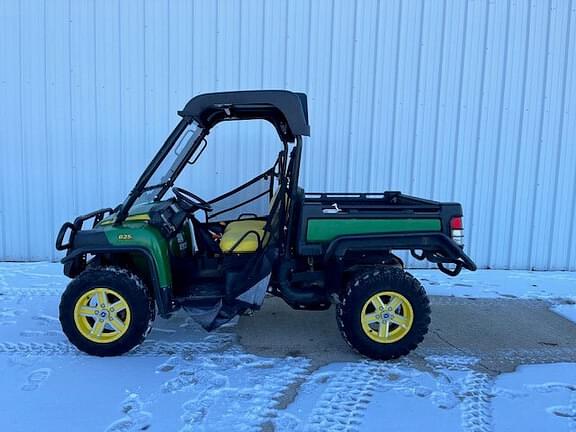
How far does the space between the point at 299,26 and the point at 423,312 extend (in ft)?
13.3

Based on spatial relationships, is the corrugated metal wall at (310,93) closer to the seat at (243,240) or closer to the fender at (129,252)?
the seat at (243,240)

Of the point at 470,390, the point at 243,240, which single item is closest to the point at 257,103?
the point at 243,240

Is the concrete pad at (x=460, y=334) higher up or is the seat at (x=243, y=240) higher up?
the seat at (x=243, y=240)

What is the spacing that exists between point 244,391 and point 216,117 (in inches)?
76.8

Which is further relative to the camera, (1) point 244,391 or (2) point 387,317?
(2) point 387,317

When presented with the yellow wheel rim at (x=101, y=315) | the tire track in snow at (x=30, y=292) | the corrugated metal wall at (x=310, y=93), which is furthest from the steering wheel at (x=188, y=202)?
the corrugated metal wall at (x=310, y=93)

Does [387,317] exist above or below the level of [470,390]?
above

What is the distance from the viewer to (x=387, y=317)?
345 centimetres

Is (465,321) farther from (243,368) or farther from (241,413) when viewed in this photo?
(241,413)

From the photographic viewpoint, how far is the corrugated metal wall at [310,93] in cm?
598

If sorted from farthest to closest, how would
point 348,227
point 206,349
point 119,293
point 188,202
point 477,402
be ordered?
point 188,202 < point 206,349 < point 348,227 < point 119,293 < point 477,402

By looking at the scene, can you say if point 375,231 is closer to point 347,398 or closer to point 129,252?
point 347,398

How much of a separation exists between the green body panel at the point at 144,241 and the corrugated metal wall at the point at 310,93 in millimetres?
2793

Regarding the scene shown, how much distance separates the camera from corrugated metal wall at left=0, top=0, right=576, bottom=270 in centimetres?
598
